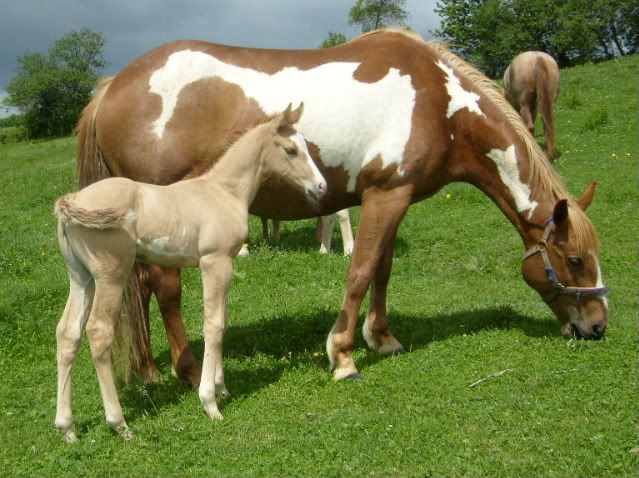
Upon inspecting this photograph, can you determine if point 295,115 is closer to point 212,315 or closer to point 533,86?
point 212,315

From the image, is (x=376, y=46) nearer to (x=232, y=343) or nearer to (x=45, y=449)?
(x=232, y=343)

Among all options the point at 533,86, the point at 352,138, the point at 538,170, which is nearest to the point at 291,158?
the point at 352,138

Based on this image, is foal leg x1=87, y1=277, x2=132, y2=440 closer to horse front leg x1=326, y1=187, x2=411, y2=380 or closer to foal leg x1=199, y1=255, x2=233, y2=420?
foal leg x1=199, y1=255, x2=233, y2=420

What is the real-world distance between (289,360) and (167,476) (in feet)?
6.78

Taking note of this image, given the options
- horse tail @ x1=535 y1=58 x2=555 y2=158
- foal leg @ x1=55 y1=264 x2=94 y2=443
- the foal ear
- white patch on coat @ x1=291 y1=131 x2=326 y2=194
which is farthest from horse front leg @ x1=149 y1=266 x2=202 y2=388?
horse tail @ x1=535 y1=58 x2=555 y2=158

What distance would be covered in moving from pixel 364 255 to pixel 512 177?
162cm

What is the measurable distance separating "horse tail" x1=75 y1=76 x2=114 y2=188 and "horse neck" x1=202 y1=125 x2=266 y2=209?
118cm

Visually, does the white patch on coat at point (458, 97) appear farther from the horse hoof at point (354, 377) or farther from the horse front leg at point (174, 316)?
the horse front leg at point (174, 316)

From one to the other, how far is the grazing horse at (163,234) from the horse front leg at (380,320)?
1.48 metres

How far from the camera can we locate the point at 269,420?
4.60 meters

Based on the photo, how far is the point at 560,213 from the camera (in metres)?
5.59

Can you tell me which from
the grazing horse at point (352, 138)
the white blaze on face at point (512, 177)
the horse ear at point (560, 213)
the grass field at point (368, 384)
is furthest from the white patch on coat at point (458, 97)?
the grass field at point (368, 384)

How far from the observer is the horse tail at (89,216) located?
4023 mm

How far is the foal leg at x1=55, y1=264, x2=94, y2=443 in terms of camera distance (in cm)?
429
